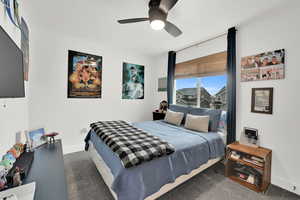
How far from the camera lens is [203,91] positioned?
3.06 m

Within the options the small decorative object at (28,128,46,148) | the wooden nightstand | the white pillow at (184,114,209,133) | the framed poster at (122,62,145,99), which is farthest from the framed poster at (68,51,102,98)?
the wooden nightstand

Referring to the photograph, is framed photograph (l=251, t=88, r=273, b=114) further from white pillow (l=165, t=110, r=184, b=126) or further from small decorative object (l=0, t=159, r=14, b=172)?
small decorative object (l=0, t=159, r=14, b=172)

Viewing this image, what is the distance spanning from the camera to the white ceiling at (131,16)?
70.2 inches

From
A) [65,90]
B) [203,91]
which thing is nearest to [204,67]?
[203,91]

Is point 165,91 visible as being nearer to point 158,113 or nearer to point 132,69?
point 158,113

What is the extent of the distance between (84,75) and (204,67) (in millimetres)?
2878

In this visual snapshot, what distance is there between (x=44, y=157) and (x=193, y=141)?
6.26 feet

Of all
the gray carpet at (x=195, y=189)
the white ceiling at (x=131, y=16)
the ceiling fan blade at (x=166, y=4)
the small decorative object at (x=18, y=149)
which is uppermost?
the white ceiling at (x=131, y=16)

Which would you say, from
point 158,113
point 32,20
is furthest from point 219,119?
point 32,20

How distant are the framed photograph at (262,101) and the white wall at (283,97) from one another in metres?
0.06

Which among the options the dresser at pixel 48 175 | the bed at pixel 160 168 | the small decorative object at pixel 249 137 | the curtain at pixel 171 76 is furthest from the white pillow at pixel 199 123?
the dresser at pixel 48 175

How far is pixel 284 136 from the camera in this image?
182 cm

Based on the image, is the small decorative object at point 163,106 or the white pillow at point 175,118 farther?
the small decorative object at point 163,106

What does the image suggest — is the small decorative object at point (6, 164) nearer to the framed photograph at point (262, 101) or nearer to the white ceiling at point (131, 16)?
the white ceiling at point (131, 16)
